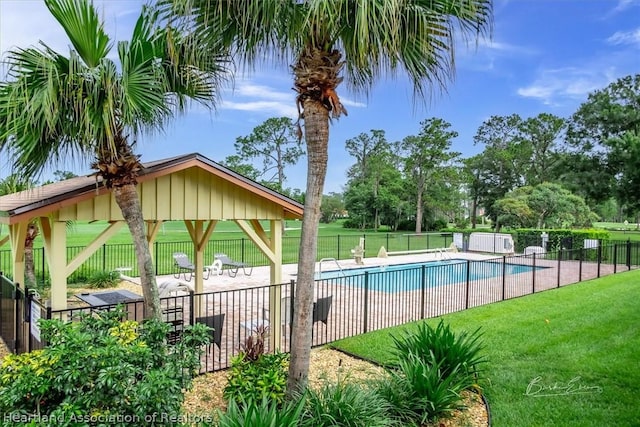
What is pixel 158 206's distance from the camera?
5887mm

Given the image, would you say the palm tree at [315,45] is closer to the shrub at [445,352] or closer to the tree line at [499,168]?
the shrub at [445,352]

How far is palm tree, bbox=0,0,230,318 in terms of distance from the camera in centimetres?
415

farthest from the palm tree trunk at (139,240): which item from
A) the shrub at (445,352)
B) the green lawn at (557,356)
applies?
the green lawn at (557,356)

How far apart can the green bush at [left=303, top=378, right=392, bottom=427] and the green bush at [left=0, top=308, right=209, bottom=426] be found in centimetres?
124

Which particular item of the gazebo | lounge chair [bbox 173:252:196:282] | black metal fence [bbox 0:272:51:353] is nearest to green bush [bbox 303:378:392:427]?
black metal fence [bbox 0:272:51:353]

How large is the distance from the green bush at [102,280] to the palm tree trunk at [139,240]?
8611 millimetres

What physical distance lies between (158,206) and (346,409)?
376 centimetres

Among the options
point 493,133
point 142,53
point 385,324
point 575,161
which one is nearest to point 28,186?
point 142,53

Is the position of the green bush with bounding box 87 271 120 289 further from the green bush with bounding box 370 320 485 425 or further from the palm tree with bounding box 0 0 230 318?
the green bush with bounding box 370 320 485 425

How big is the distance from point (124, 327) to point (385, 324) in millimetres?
5726

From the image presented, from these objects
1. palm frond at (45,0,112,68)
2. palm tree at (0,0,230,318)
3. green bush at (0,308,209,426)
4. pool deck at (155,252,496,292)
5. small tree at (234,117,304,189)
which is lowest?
pool deck at (155,252,496,292)

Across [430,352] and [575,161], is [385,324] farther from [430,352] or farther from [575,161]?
[575,161]

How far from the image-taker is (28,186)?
16.0ft

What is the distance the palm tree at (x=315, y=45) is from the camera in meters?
4.04
